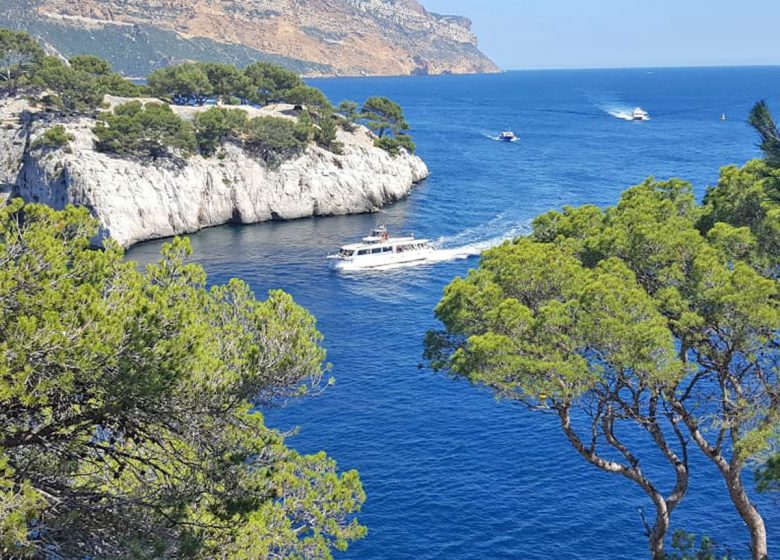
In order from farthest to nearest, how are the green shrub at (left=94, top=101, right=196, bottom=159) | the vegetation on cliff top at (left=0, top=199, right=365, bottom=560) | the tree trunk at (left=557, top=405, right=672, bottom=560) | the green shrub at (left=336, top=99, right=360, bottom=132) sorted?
1. the green shrub at (left=336, top=99, right=360, bottom=132)
2. the green shrub at (left=94, top=101, right=196, bottom=159)
3. the tree trunk at (left=557, top=405, right=672, bottom=560)
4. the vegetation on cliff top at (left=0, top=199, right=365, bottom=560)

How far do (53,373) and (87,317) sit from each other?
43.3 inches

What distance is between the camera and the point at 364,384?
41688 mm

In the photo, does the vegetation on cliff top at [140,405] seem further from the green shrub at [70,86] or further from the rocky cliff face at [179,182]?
the green shrub at [70,86]

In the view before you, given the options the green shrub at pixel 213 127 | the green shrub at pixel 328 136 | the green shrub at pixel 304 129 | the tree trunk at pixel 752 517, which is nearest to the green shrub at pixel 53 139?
the green shrub at pixel 213 127

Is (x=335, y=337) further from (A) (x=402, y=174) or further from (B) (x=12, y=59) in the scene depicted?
(B) (x=12, y=59)

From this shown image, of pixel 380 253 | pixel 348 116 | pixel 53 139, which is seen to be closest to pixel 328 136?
pixel 348 116

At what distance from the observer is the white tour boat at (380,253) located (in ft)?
212

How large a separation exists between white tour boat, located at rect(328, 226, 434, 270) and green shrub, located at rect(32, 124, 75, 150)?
98.2 feet

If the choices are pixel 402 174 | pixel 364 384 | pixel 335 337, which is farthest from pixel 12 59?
pixel 364 384

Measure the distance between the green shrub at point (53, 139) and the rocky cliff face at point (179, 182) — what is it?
629 millimetres

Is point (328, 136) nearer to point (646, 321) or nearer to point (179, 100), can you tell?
point (179, 100)

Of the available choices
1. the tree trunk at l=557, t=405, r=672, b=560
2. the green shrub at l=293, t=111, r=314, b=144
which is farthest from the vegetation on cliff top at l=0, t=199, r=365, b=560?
the green shrub at l=293, t=111, r=314, b=144

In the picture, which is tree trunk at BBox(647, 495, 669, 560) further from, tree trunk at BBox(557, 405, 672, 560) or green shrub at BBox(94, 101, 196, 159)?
green shrub at BBox(94, 101, 196, 159)

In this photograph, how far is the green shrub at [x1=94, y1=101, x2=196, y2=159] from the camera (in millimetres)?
74062
